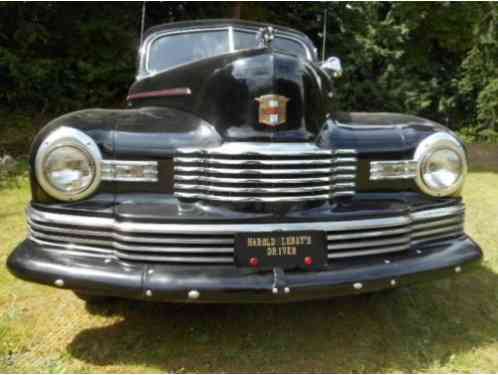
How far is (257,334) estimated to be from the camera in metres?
2.55

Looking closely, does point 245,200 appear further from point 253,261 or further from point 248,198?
point 253,261

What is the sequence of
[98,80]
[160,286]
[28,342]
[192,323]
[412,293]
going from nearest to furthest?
[160,286]
[28,342]
[192,323]
[412,293]
[98,80]

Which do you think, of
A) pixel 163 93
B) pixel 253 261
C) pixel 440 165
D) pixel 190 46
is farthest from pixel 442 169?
pixel 190 46

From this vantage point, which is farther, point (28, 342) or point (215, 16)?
point (215, 16)

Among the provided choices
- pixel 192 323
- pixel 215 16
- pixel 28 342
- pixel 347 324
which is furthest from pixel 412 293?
pixel 215 16

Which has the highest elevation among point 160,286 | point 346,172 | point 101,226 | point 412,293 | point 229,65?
point 229,65

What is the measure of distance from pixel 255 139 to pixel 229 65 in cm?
53

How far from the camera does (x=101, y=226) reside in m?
2.09

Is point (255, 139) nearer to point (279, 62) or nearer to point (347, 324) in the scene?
point (279, 62)

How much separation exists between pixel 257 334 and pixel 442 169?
1377 millimetres

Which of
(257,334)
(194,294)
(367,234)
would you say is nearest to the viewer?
(194,294)

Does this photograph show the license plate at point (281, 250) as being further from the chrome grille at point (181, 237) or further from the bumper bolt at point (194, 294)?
the bumper bolt at point (194, 294)

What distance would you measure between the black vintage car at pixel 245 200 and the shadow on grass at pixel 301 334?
0.45 metres

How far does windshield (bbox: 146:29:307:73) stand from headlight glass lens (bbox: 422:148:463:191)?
180 centimetres
